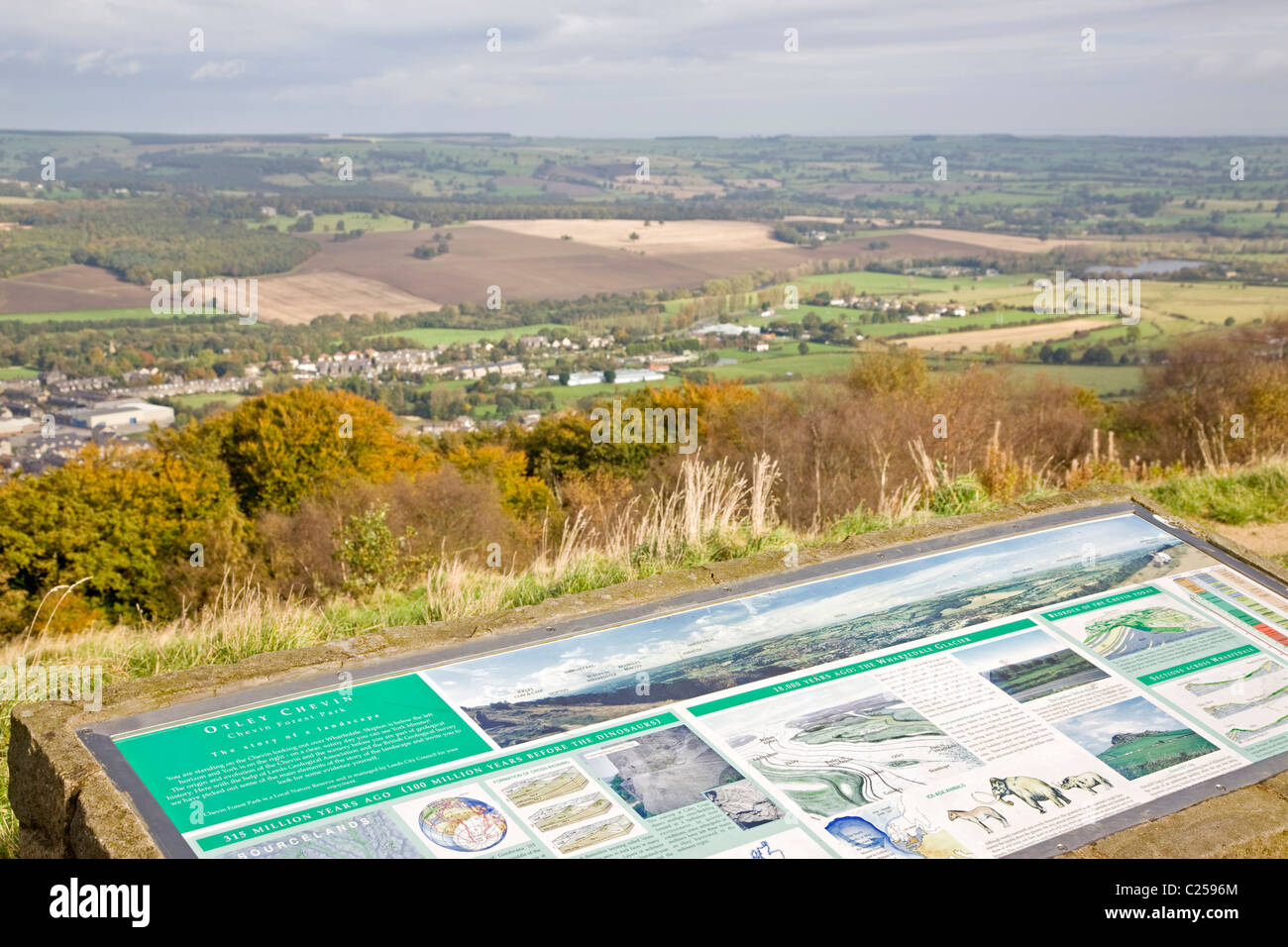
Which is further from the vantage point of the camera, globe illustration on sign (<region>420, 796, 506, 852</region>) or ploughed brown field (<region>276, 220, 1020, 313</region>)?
ploughed brown field (<region>276, 220, 1020, 313</region>)

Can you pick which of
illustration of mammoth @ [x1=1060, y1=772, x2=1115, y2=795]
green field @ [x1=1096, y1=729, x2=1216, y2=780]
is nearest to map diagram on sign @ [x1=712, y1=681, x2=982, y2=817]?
illustration of mammoth @ [x1=1060, y1=772, x2=1115, y2=795]

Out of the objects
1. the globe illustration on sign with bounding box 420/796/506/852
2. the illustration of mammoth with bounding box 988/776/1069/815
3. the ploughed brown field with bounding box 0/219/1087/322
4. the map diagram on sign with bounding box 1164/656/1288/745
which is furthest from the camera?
the ploughed brown field with bounding box 0/219/1087/322

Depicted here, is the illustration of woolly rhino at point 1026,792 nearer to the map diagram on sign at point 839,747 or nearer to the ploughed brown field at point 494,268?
the map diagram on sign at point 839,747

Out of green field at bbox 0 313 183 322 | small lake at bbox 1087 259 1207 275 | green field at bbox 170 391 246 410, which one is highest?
small lake at bbox 1087 259 1207 275

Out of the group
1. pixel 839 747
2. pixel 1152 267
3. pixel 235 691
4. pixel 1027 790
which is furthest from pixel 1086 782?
pixel 1152 267

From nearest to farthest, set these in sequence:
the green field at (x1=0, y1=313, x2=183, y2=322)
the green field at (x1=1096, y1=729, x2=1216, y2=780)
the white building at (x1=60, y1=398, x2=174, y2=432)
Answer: the green field at (x1=1096, y1=729, x2=1216, y2=780), the white building at (x1=60, y1=398, x2=174, y2=432), the green field at (x1=0, y1=313, x2=183, y2=322)

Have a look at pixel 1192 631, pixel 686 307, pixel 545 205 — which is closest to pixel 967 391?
pixel 1192 631

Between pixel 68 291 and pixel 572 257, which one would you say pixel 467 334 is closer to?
pixel 572 257

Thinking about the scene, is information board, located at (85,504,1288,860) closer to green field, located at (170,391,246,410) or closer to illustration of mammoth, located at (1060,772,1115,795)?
illustration of mammoth, located at (1060,772,1115,795)

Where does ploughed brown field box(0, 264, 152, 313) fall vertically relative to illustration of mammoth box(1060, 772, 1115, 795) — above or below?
above
